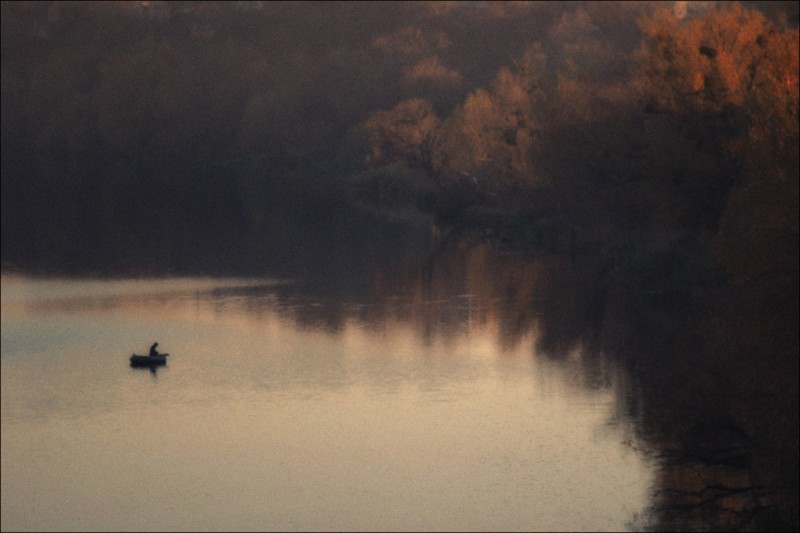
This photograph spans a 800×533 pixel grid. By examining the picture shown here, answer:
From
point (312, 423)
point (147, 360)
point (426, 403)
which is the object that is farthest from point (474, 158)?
point (312, 423)

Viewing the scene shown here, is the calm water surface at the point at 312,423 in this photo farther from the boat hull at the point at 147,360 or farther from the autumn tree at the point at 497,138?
the autumn tree at the point at 497,138

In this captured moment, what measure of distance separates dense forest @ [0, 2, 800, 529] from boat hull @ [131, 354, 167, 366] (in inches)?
696

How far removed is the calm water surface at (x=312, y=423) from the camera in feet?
122

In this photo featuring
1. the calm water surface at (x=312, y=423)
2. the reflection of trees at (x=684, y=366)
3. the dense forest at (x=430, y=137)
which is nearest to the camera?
the reflection of trees at (x=684, y=366)

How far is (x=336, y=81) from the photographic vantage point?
6777 inches

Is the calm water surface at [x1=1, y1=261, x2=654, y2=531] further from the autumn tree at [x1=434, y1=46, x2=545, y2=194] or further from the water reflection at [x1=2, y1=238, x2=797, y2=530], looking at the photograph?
the autumn tree at [x1=434, y1=46, x2=545, y2=194]

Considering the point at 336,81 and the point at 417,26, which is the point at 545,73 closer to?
the point at 336,81

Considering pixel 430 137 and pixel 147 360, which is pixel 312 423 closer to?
pixel 147 360

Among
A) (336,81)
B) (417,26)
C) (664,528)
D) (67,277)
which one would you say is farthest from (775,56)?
(417,26)

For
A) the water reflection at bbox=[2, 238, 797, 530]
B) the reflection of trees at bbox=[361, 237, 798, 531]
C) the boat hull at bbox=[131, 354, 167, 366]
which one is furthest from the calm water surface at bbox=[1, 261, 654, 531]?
the reflection of trees at bbox=[361, 237, 798, 531]

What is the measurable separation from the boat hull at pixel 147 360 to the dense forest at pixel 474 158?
17.7 m

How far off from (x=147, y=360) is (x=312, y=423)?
1004cm

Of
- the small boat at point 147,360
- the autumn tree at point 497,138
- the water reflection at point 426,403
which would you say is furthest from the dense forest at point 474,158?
the small boat at point 147,360

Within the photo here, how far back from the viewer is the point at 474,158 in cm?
9994
